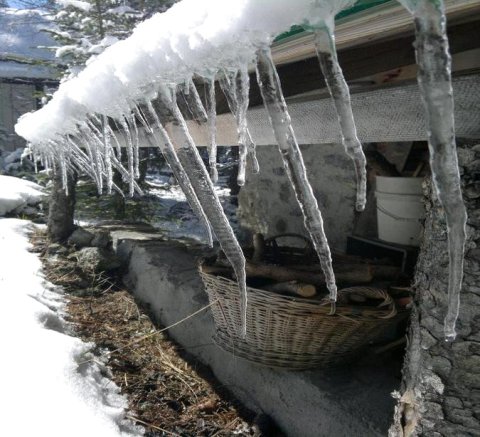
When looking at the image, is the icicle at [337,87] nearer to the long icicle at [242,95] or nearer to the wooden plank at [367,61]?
the long icicle at [242,95]

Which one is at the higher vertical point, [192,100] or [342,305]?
[192,100]

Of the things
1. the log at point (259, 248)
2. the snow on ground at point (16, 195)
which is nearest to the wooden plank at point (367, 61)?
the log at point (259, 248)

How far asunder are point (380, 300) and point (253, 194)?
113 inches

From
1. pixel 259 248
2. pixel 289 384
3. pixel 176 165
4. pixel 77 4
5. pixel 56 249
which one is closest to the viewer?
pixel 176 165

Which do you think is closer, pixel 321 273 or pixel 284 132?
pixel 284 132

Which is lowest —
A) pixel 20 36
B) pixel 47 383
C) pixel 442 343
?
pixel 47 383

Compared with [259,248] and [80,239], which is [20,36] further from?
[259,248]

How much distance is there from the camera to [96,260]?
4738 millimetres

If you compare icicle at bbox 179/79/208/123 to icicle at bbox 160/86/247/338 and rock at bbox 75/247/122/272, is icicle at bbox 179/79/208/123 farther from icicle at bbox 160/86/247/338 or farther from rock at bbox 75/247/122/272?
rock at bbox 75/247/122/272

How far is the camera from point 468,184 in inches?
37.7

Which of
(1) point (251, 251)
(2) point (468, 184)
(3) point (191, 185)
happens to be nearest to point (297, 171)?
(3) point (191, 185)

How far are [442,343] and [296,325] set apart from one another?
831 mm

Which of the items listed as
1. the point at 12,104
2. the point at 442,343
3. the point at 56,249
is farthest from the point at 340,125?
the point at 12,104

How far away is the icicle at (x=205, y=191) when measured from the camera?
93 centimetres
